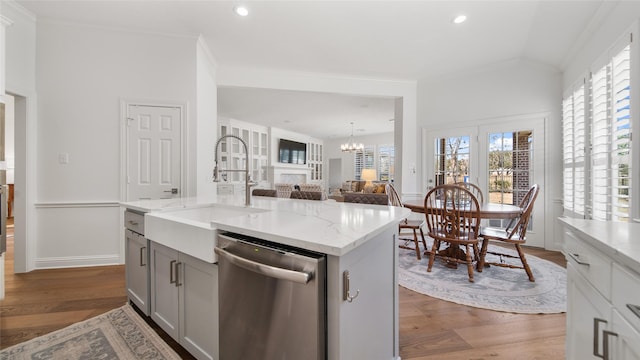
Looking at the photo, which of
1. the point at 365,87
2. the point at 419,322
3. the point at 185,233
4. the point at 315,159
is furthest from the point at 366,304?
the point at 315,159

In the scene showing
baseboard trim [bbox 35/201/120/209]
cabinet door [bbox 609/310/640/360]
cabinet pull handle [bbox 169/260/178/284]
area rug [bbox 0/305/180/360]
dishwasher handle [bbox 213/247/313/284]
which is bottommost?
area rug [bbox 0/305/180/360]

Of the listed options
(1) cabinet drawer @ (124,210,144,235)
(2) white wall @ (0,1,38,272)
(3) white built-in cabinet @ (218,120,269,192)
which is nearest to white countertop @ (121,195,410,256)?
(1) cabinet drawer @ (124,210,144,235)

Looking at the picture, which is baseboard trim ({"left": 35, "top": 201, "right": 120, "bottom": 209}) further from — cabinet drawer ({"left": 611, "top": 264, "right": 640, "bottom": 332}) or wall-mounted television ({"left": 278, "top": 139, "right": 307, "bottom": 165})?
wall-mounted television ({"left": 278, "top": 139, "right": 307, "bottom": 165})

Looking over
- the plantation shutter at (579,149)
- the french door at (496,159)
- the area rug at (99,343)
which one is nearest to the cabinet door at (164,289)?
the area rug at (99,343)

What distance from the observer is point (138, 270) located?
73.4 inches

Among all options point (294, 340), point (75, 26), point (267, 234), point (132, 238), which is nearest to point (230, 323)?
point (294, 340)

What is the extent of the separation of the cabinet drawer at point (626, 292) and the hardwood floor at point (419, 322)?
1.04 meters

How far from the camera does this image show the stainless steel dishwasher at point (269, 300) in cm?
90

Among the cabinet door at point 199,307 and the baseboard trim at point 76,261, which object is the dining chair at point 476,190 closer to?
the cabinet door at point 199,307

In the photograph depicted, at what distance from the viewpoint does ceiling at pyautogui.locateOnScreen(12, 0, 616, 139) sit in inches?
105

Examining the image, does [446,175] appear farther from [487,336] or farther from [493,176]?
[487,336]

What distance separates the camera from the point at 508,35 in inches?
125

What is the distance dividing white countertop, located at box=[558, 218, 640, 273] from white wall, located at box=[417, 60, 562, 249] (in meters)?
3.30

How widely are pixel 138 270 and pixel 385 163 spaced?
845 centimetres
